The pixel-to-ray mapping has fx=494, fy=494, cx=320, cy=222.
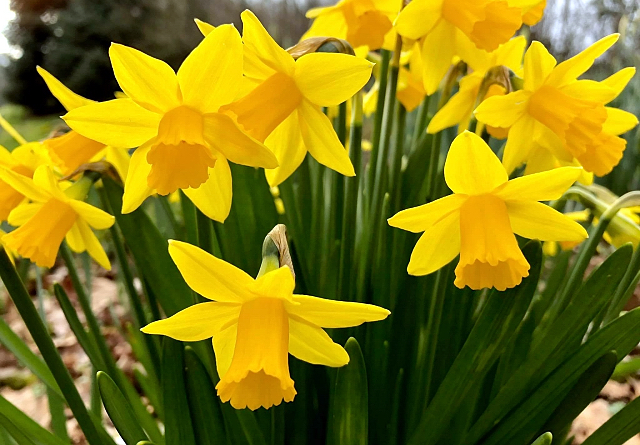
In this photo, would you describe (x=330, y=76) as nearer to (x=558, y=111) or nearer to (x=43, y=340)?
(x=558, y=111)

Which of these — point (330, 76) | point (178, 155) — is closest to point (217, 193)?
point (178, 155)

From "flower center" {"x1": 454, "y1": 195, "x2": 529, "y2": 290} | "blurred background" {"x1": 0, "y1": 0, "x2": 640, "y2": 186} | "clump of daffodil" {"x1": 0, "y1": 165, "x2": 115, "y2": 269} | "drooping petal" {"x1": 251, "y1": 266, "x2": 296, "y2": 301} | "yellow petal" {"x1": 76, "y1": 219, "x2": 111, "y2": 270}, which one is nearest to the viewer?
"drooping petal" {"x1": 251, "y1": 266, "x2": 296, "y2": 301}

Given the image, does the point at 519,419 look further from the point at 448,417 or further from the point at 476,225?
the point at 476,225

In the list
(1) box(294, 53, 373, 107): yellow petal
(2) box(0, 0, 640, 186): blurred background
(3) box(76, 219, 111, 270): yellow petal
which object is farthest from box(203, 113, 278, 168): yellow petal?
(2) box(0, 0, 640, 186): blurred background

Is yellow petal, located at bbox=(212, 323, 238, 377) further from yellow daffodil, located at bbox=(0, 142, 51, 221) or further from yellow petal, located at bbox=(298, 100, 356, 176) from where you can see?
yellow daffodil, located at bbox=(0, 142, 51, 221)

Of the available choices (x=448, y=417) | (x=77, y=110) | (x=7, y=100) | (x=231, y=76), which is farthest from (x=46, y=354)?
(x=7, y=100)
